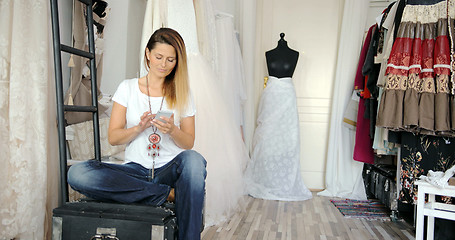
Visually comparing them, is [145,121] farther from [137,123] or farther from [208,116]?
[208,116]

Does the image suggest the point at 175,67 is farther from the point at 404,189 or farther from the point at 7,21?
the point at 404,189

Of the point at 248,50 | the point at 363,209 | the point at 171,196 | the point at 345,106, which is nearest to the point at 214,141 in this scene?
the point at 171,196

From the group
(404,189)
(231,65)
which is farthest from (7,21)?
(404,189)

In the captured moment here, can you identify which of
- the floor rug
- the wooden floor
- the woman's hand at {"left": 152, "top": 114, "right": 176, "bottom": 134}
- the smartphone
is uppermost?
the smartphone

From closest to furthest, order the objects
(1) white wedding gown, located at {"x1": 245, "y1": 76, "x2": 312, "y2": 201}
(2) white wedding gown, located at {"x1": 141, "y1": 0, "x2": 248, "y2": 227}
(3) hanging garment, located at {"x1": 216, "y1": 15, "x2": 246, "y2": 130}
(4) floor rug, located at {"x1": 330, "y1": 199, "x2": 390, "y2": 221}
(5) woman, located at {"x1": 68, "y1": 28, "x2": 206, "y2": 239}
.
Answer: (5) woman, located at {"x1": 68, "y1": 28, "x2": 206, "y2": 239}, (2) white wedding gown, located at {"x1": 141, "y1": 0, "x2": 248, "y2": 227}, (4) floor rug, located at {"x1": 330, "y1": 199, "x2": 390, "y2": 221}, (3) hanging garment, located at {"x1": 216, "y1": 15, "x2": 246, "y2": 130}, (1) white wedding gown, located at {"x1": 245, "y1": 76, "x2": 312, "y2": 201}

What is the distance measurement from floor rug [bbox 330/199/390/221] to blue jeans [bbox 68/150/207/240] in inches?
75.7

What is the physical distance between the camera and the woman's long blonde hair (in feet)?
5.11

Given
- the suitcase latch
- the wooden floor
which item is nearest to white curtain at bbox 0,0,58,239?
the suitcase latch

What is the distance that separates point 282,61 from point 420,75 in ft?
5.20

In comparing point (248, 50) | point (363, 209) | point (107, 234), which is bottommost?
point (363, 209)

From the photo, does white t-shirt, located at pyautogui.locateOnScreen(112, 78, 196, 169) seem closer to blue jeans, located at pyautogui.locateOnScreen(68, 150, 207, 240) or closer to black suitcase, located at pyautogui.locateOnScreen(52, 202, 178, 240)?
blue jeans, located at pyautogui.locateOnScreen(68, 150, 207, 240)

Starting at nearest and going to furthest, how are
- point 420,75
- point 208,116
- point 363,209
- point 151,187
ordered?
point 151,187 < point 420,75 < point 208,116 < point 363,209

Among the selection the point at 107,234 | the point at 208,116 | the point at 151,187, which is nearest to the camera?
the point at 107,234

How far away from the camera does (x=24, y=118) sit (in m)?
1.53
